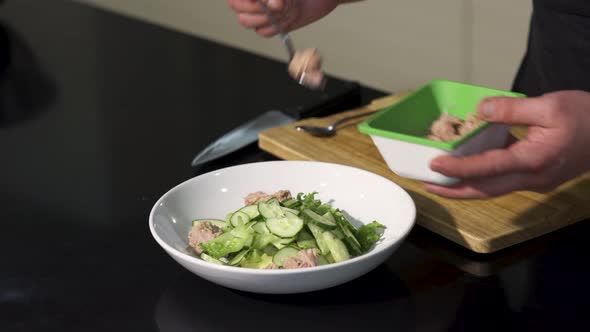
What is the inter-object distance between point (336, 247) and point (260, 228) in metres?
0.10

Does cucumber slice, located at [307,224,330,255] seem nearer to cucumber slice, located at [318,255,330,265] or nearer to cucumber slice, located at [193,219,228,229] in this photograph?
cucumber slice, located at [318,255,330,265]

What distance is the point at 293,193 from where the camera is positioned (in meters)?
1.23

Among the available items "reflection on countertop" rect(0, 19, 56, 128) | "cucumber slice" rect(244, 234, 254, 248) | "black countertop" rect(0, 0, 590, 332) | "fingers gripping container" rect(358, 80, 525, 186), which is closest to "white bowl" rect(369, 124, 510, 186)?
"fingers gripping container" rect(358, 80, 525, 186)

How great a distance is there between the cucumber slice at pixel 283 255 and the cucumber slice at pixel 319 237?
0.03m

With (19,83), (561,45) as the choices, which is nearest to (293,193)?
(561,45)

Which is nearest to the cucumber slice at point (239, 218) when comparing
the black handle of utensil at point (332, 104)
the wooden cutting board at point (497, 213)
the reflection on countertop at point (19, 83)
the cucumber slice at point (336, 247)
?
the cucumber slice at point (336, 247)

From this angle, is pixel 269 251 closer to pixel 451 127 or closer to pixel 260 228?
pixel 260 228

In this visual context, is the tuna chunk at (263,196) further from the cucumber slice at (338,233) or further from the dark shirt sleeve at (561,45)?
the dark shirt sleeve at (561,45)

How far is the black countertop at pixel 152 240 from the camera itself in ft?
3.22

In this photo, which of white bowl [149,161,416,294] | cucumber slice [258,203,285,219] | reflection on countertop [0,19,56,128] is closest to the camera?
white bowl [149,161,416,294]

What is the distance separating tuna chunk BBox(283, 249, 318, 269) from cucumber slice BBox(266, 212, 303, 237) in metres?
0.04

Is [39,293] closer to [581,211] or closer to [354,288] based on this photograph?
[354,288]

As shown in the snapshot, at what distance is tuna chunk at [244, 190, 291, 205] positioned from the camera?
113 centimetres

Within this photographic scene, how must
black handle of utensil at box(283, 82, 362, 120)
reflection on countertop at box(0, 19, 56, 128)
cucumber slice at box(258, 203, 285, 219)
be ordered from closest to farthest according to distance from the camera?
cucumber slice at box(258, 203, 285, 219) < black handle of utensil at box(283, 82, 362, 120) < reflection on countertop at box(0, 19, 56, 128)
